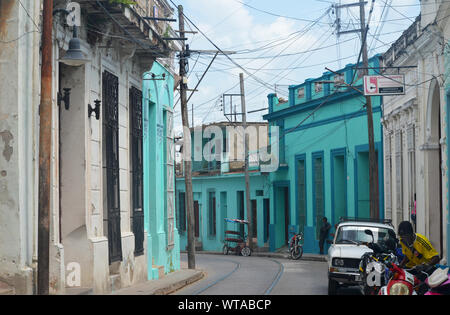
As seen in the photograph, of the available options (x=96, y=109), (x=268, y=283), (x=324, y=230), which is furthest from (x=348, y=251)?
(x=324, y=230)

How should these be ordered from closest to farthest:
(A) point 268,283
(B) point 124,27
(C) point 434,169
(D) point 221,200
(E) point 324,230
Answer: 1. (B) point 124,27
2. (A) point 268,283
3. (C) point 434,169
4. (E) point 324,230
5. (D) point 221,200

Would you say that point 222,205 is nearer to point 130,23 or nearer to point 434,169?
point 434,169

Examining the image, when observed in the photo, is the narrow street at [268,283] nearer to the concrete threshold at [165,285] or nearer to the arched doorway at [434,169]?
the concrete threshold at [165,285]

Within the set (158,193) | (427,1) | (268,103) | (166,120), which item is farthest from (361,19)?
(268,103)

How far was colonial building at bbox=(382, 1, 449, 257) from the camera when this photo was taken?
64.1ft

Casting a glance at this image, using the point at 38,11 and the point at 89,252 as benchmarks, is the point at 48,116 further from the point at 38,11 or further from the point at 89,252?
the point at 89,252

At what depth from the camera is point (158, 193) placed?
71.9 feet

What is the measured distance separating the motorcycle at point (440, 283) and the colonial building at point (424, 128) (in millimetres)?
10225

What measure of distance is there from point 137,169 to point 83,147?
180 inches

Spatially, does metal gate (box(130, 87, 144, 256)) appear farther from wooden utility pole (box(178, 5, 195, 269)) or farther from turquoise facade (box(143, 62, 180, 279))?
wooden utility pole (box(178, 5, 195, 269))

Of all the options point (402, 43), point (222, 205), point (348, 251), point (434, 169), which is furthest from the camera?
point (222, 205)

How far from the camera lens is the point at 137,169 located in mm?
19109

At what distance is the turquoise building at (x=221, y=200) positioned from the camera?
4209 cm
